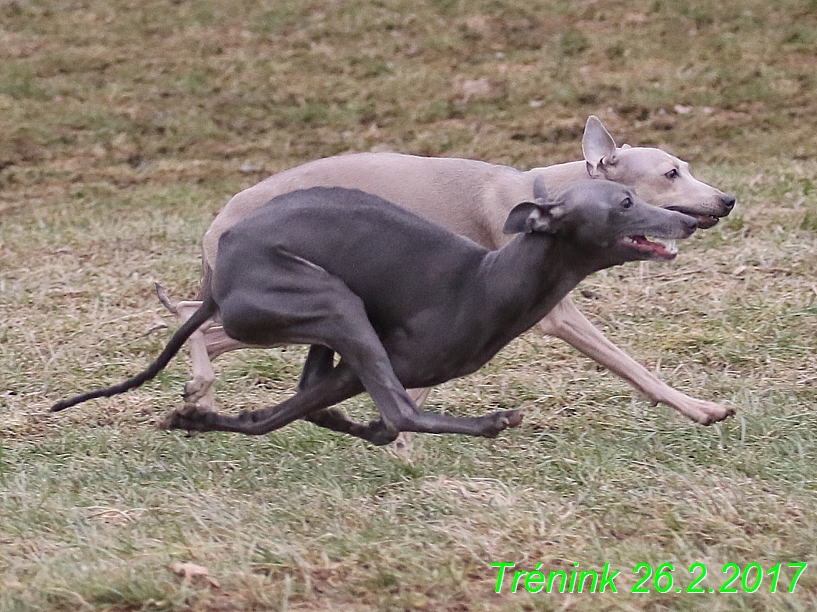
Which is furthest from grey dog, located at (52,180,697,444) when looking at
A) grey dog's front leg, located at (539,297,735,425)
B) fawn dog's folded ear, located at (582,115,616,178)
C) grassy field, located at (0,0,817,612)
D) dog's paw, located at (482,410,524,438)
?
fawn dog's folded ear, located at (582,115,616,178)

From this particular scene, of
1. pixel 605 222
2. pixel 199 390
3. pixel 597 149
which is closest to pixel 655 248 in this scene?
pixel 605 222

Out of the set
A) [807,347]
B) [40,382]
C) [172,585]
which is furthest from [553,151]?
[172,585]

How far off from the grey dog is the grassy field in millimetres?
373

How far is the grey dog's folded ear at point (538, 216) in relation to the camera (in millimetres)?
3625

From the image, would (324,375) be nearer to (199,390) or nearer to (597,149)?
(199,390)

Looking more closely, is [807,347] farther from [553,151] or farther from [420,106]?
[420,106]

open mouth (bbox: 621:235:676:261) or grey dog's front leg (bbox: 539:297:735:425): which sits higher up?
open mouth (bbox: 621:235:676:261)

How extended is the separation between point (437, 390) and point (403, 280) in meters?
1.66

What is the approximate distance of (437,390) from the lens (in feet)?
17.8

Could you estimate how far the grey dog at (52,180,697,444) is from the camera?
3656mm

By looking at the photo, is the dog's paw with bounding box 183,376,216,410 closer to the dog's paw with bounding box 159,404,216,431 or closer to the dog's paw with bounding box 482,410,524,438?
the dog's paw with bounding box 159,404,216,431

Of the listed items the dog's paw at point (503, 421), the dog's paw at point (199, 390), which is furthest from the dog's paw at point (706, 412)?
the dog's paw at point (199, 390)

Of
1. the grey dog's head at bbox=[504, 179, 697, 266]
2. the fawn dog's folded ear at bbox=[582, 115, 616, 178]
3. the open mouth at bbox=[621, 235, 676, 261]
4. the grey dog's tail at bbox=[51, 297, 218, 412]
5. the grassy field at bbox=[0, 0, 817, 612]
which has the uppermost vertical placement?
the grey dog's head at bbox=[504, 179, 697, 266]

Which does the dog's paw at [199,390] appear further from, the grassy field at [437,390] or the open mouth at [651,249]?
the open mouth at [651,249]
